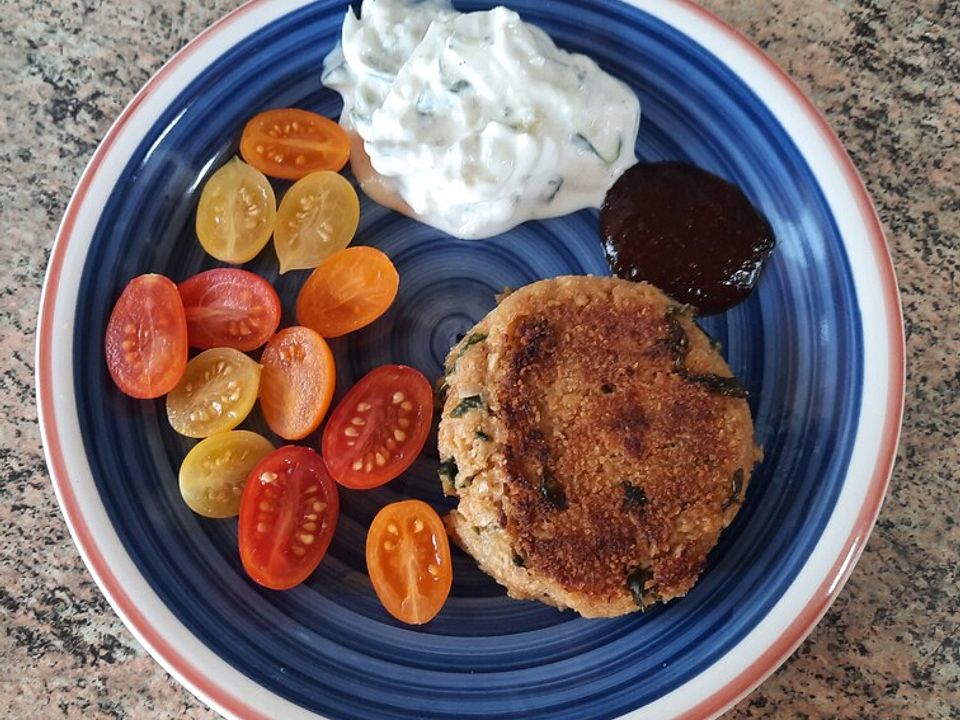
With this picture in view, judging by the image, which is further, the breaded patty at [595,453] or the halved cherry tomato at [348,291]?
the halved cherry tomato at [348,291]

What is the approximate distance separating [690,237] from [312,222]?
892mm

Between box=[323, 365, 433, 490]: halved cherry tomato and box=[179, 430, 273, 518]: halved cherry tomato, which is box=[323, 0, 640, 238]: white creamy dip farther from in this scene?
box=[179, 430, 273, 518]: halved cherry tomato

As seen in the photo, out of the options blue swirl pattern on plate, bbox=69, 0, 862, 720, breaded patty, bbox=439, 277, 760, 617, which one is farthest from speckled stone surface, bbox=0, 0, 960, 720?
breaded patty, bbox=439, 277, 760, 617

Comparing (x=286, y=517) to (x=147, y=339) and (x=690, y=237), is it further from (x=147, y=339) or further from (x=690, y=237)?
(x=690, y=237)

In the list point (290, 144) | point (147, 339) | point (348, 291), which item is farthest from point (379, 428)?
point (290, 144)

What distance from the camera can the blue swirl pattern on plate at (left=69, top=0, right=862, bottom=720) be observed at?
74.6 inches

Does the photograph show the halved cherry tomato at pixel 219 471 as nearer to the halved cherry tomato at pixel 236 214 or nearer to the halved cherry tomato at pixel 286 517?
the halved cherry tomato at pixel 286 517

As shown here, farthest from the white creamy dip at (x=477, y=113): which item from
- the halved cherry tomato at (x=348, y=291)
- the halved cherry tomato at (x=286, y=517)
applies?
the halved cherry tomato at (x=286, y=517)

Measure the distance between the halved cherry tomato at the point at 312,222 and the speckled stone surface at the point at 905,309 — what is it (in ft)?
1.87

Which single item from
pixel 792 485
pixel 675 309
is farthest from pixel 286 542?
pixel 792 485

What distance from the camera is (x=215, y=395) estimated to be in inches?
78.2

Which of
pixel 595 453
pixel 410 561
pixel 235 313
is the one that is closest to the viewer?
pixel 595 453

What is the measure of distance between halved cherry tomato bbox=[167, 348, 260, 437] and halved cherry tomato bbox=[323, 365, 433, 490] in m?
0.20

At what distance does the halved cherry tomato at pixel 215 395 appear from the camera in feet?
6.49
